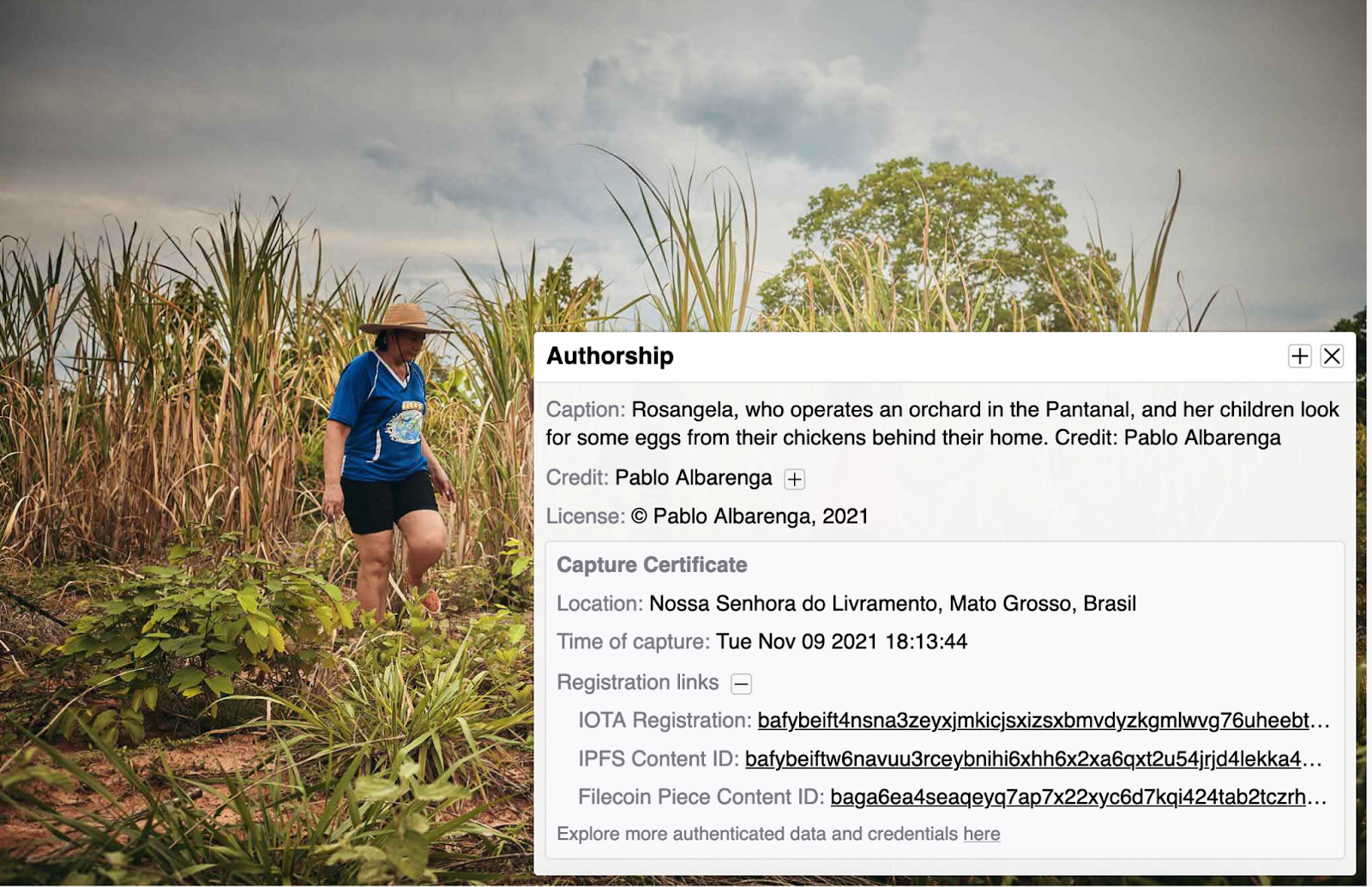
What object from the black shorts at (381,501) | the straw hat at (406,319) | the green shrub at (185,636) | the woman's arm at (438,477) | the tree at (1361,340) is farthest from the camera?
the woman's arm at (438,477)

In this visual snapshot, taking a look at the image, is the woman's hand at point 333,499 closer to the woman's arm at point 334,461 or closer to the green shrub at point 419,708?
the woman's arm at point 334,461

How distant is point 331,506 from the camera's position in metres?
2.51

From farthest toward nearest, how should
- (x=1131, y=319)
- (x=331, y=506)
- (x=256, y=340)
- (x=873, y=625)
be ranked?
1. (x=256, y=340)
2. (x=331, y=506)
3. (x=1131, y=319)
4. (x=873, y=625)

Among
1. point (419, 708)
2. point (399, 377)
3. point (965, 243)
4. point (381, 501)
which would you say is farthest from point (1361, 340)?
point (381, 501)

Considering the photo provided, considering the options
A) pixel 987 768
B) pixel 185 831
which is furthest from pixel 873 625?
pixel 185 831

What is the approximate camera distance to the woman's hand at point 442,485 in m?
2.78

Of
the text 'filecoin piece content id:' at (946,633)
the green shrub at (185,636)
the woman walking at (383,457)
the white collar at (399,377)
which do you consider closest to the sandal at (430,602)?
the woman walking at (383,457)

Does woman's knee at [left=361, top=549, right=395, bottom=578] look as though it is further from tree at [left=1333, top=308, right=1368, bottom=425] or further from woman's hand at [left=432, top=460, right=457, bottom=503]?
tree at [left=1333, top=308, right=1368, bottom=425]

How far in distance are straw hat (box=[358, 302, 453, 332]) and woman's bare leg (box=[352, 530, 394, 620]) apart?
704 mm

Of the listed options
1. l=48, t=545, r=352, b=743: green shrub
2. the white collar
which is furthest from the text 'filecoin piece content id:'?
the white collar

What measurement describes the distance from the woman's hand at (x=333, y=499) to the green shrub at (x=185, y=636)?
0.34 metres

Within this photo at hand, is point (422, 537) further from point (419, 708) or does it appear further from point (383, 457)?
point (419, 708)

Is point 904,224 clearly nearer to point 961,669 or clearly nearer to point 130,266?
point 961,669

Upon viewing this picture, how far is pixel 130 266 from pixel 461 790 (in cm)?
208
